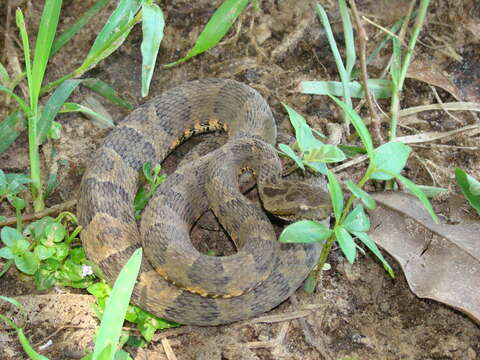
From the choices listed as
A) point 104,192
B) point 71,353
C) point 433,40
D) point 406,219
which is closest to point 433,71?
point 433,40

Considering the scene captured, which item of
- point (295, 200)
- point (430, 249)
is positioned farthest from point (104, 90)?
point (430, 249)

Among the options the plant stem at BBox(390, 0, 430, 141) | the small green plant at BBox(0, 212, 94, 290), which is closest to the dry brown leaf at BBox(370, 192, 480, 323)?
the plant stem at BBox(390, 0, 430, 141)

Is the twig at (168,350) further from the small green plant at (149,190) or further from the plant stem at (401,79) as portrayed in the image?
the plant stem at (401,79)

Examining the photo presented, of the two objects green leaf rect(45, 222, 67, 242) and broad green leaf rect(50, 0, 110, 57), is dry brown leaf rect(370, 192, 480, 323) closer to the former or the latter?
green leaf rect(45, 222, 67, 242)

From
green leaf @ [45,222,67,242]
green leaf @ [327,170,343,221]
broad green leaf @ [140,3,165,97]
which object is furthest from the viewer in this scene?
green leaf @ [45,222,67,242]

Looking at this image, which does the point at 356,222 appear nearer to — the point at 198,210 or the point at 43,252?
the point at 198,210

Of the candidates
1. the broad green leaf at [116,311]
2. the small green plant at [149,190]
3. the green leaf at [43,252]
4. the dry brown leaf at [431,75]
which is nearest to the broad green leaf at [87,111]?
the small green plant at [149,190]
